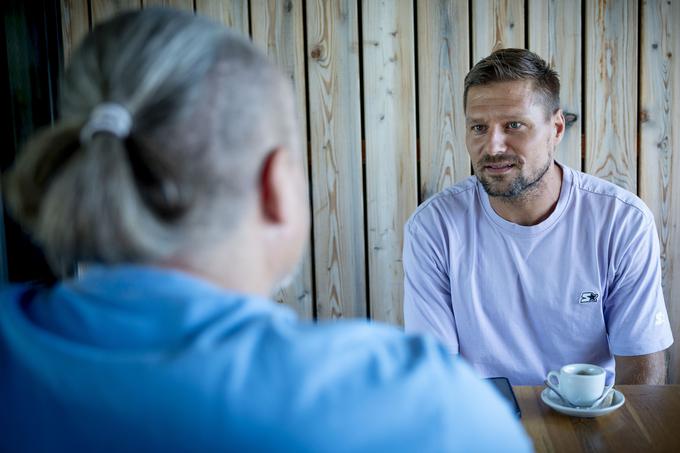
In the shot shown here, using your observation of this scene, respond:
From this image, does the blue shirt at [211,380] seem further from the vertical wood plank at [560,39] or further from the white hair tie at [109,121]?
the vertical wood plank at [560,39]

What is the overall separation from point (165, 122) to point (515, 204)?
1.45 metres

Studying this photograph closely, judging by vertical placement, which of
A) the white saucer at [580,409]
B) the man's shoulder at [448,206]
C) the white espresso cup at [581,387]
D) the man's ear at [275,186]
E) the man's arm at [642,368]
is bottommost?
the man's arm at [642,368]

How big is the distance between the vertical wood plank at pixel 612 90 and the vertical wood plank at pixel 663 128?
0.04 meters

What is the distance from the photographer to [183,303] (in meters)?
0.54

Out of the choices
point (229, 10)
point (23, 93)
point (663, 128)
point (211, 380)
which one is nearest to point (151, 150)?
point (211, 380)

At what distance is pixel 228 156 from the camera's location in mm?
591

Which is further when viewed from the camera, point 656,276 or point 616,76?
point 616,76

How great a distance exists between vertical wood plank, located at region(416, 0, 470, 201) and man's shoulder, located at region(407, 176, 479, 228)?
0.36 metres

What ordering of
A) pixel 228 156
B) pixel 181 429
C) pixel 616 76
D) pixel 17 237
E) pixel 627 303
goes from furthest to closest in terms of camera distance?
pixel 616 76, pixel 17 237, pixel 627 303, pixel 228 156, pixel 181 429

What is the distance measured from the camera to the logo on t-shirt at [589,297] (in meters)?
1.77

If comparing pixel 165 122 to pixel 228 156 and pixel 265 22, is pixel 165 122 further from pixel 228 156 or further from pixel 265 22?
pixel 265 22

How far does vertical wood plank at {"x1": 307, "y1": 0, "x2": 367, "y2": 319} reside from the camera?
7.52 feet

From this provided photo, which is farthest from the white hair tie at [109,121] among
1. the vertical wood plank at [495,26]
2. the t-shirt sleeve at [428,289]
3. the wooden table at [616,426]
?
the vertical wood plank at [495,26]

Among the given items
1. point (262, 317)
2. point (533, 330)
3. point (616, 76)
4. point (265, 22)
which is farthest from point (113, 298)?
point (616, 76)
